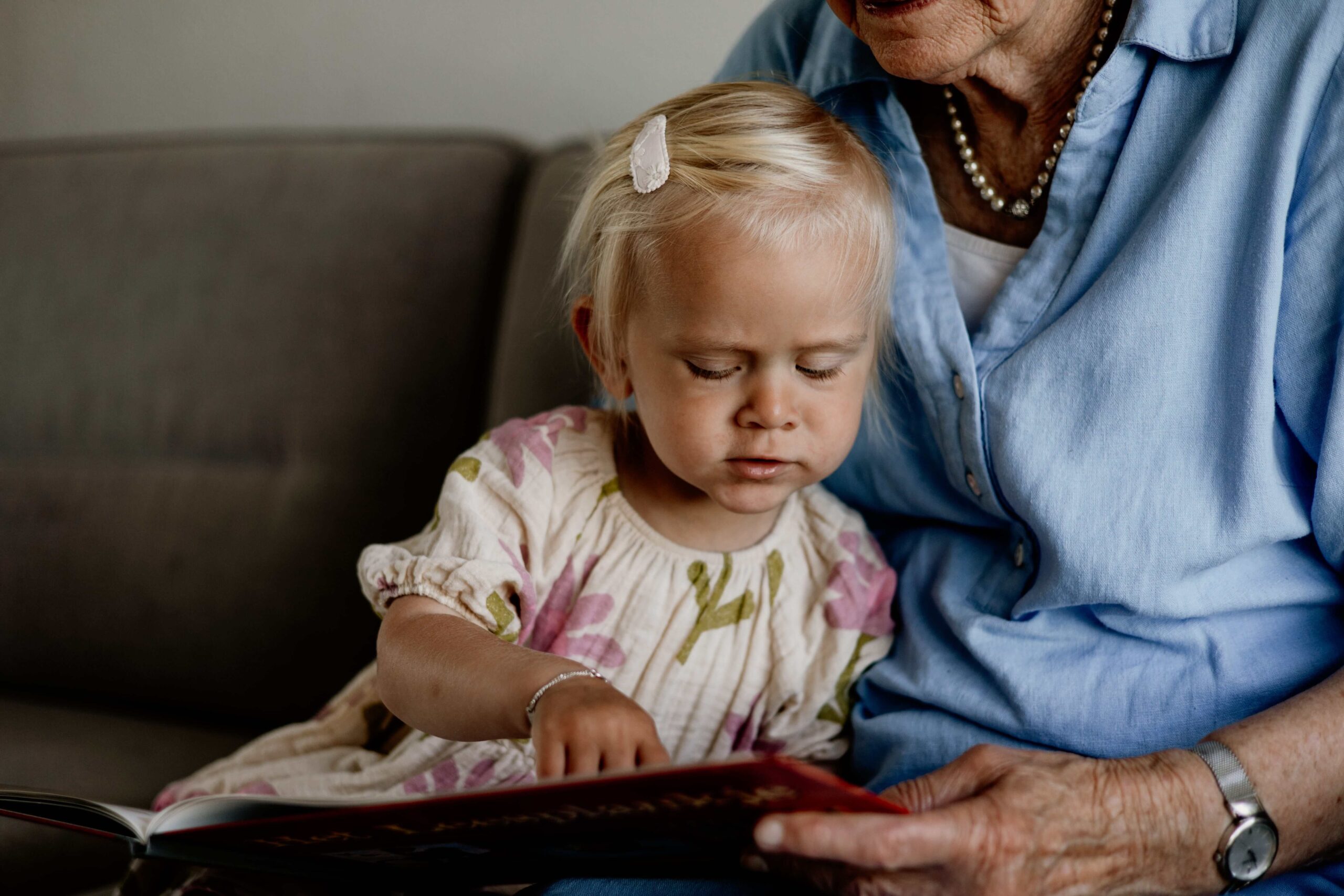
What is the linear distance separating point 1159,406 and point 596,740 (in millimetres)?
574

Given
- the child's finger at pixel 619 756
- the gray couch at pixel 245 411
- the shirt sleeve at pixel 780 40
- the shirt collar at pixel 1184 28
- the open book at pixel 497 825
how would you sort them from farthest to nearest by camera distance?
the gray couch at pixel 245 411 → the shirt sleeve at pixel 780 40 → the shirt collar at pixel 1184 28 → the child's finger at pixel 619 756 → the open book at pixel 497 825

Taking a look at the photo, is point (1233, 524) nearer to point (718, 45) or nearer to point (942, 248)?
point (942, 248)

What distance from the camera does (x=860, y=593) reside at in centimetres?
116

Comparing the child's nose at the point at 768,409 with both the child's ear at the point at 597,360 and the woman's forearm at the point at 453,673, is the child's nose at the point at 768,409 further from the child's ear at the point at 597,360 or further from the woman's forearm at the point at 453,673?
the woman's forearm at the point at 453,673

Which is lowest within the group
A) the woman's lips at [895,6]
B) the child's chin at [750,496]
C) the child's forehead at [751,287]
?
the child's chin at [750,496]

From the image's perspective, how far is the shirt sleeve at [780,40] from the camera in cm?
127

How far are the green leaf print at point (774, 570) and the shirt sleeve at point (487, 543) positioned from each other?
0.80 feet

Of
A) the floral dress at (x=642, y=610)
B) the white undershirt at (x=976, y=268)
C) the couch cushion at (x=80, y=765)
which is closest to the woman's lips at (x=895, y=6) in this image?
the white undershirt at (x=976, y=268)

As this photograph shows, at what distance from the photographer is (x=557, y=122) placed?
192 centimetres

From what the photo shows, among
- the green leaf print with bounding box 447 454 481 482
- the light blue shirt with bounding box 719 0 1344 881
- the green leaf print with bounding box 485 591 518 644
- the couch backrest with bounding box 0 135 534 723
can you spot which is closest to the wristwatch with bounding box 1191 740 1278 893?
the light blue shirt with bounding box 719 0 1344 881

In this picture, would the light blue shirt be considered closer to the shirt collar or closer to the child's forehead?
the shirt collar

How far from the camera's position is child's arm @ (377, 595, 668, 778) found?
74 cm

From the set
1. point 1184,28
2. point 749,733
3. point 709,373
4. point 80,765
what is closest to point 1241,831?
point 749,733

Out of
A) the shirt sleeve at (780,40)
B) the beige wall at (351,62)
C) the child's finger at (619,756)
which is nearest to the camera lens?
the child's finger at (619,756)
